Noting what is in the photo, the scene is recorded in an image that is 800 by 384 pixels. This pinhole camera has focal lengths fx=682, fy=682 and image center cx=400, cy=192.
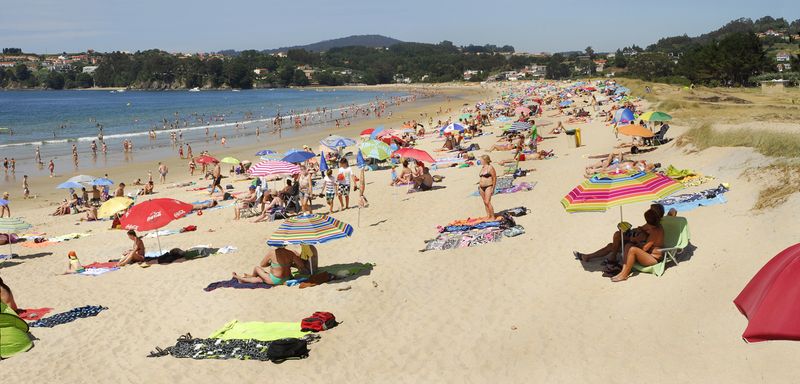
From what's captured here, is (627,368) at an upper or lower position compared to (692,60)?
lower

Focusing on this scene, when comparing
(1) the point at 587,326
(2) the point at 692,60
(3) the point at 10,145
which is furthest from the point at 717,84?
(1) the point at 587,326

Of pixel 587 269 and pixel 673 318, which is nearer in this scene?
pixel 673 318

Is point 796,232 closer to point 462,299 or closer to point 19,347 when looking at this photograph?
point 462,299

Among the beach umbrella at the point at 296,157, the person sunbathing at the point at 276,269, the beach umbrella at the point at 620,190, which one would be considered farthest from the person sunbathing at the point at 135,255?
the beach umbrella at the point at 620,190

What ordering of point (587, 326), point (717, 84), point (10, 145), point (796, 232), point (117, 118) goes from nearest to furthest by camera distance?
1. point (587, 326)
2. point (796, 232)
3. point (10, 145)
4. point (717, 84)
5. point (117, 118)

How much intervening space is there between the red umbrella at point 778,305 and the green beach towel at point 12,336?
8309 mm

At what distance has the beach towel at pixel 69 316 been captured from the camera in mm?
9372

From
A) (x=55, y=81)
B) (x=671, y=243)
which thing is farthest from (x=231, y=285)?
(x=55, y=81)

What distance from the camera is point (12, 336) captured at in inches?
334

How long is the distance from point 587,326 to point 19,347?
6862 mm

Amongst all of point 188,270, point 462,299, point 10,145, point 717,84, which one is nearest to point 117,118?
point 10,145

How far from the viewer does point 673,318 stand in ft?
23.6

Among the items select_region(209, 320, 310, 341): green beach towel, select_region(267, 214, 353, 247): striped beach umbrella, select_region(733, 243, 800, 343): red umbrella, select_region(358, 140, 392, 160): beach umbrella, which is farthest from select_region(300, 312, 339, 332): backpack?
select_region(358, 140, 392, 160): beach umbrella

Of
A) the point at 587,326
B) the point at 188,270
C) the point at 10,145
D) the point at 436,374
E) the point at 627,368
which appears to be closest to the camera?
the point at 627,368
